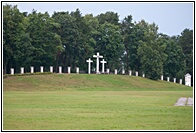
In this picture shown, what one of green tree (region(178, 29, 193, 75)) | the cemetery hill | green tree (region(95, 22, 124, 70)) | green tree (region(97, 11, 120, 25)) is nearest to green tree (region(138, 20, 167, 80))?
the cemetery hill

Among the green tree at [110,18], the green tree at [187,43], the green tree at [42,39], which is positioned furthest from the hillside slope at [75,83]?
the green tree at [187,43]

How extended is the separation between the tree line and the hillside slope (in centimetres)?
1039

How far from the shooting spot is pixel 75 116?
2062 centimetres

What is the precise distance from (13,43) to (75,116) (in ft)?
163

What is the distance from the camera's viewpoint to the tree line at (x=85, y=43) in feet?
228

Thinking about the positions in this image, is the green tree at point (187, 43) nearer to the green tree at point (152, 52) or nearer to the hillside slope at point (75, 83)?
the green tree at point (152, 52)

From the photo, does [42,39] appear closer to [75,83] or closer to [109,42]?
[109,42]

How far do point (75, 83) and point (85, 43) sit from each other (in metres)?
23.0

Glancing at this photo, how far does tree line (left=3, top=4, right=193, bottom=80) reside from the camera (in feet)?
228

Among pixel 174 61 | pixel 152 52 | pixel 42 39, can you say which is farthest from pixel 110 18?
pixel 42 39

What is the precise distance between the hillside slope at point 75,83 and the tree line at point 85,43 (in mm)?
10394

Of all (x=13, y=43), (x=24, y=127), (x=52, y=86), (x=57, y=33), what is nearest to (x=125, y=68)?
(x=57, y=33)

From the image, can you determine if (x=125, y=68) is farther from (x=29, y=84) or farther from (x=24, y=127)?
(x=24, y=127)

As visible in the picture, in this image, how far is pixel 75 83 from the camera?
57.3 metres
